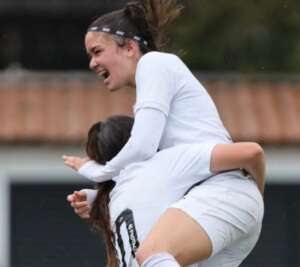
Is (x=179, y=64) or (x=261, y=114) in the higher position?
(x=179, y=64)

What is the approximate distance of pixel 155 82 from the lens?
17.8ft

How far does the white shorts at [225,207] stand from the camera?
5.31m

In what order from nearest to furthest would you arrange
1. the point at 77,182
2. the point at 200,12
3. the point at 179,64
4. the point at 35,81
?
the point at 179,64 < the point at 77,182 < the point at 35,81 < the point at 200,12

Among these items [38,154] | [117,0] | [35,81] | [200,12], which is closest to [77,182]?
[38,154]

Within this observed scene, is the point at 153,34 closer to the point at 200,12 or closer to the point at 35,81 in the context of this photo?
the point at 35,81

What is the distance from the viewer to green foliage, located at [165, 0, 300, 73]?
21.0 m

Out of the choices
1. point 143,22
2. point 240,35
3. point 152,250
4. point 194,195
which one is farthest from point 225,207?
point 240,35

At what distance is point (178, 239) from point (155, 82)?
578 mm

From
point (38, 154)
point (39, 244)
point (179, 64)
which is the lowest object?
point (39, 244)

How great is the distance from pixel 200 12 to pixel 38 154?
6.70 m

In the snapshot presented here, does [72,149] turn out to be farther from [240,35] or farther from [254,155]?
[254,155]

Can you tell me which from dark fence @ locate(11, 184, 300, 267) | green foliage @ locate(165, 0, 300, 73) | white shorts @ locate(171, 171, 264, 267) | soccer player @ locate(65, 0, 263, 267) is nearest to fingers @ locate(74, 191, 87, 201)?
soccer player @ locate(65, 0, 263, 267)

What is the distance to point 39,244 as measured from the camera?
16.1 meters

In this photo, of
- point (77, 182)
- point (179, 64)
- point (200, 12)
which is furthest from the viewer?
point (200, 12)
